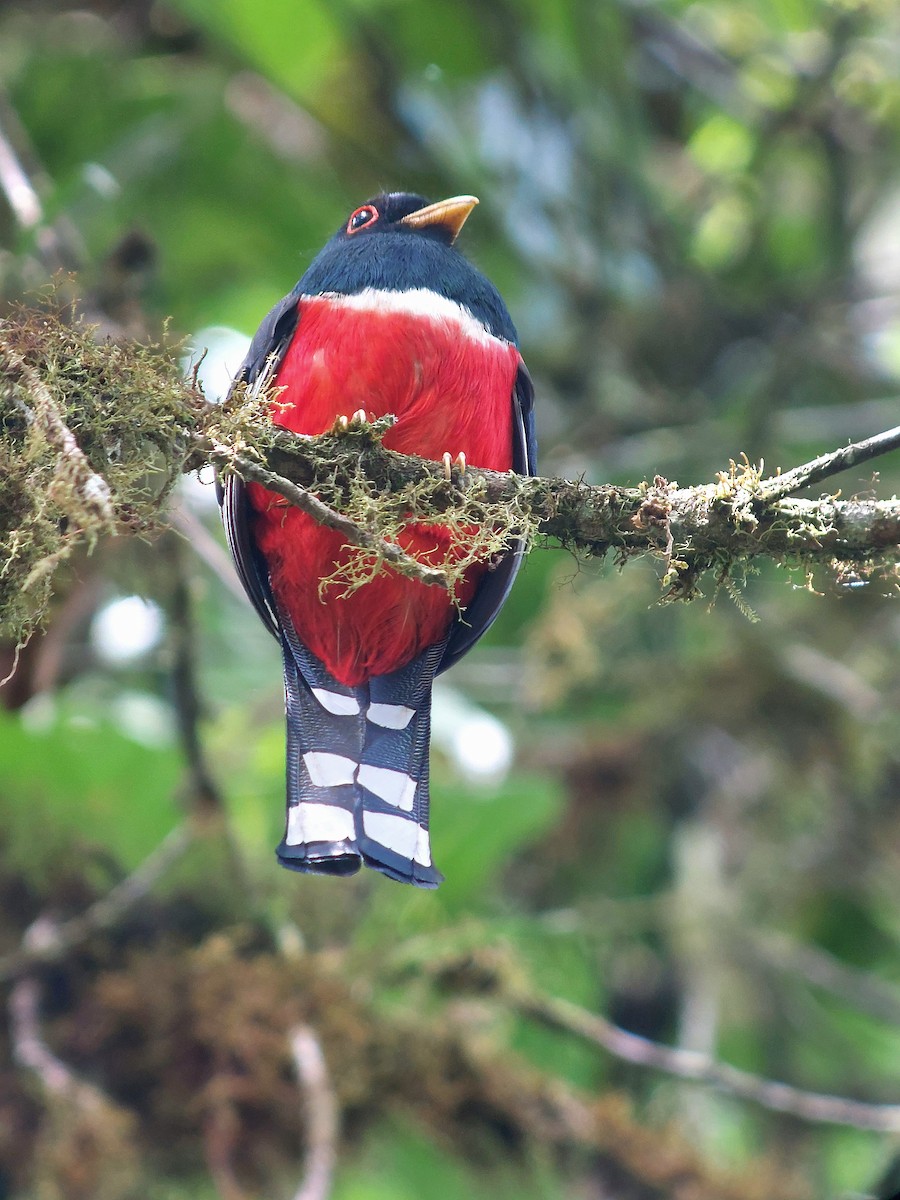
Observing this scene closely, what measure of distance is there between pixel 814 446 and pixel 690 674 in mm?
1092

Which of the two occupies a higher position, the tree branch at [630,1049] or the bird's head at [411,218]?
the bird's head at [411,218]

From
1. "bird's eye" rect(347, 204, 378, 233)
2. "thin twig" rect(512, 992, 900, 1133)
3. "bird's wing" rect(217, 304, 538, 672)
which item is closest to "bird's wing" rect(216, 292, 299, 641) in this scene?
"bird's wing" rect(217, 304, 538, 672)

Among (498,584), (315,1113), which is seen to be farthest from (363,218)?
(315,1113)

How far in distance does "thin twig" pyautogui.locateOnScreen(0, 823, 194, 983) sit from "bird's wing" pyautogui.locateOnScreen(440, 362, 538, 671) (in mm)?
1258

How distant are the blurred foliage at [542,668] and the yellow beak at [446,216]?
865mm

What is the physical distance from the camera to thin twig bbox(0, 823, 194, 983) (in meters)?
3.56

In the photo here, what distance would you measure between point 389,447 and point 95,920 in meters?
2.00

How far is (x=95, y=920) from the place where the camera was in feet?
11.8

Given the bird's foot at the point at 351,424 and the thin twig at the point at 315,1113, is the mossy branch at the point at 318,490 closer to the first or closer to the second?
the bird's foot at the point at 351,424

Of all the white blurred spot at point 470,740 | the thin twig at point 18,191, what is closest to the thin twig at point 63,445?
the thin twig at point 18,191

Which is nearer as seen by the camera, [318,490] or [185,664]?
[318,490]

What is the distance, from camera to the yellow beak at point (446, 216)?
96.4 inches

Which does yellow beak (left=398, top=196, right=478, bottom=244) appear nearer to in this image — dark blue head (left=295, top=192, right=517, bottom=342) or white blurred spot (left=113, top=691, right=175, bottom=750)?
dark blue head (left=295, top=192, right=517, bottom=342)

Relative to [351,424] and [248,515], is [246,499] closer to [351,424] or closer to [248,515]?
[248,515]
